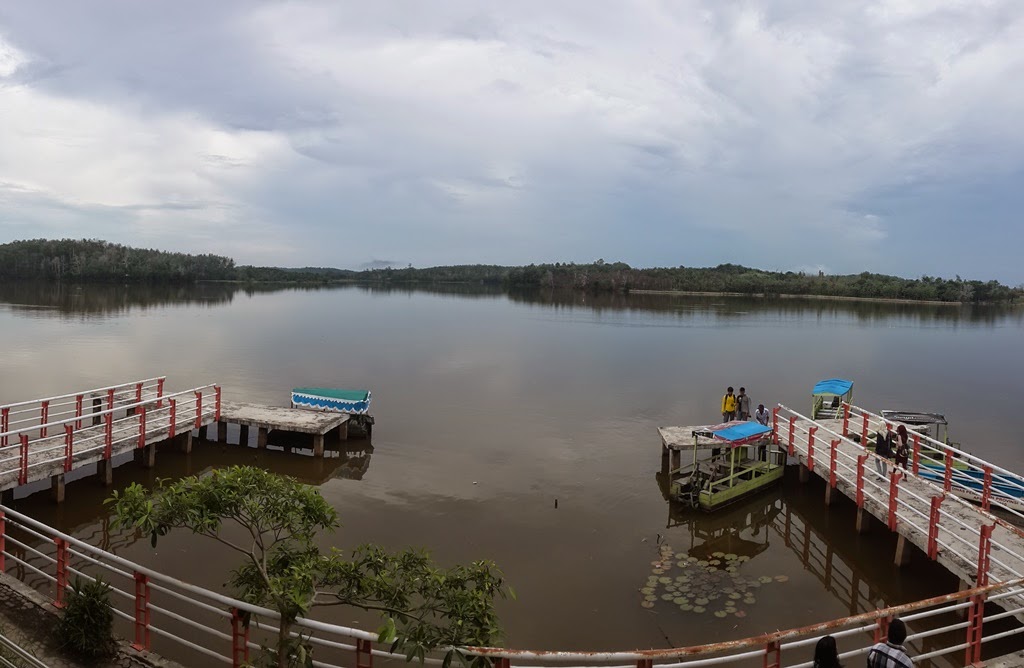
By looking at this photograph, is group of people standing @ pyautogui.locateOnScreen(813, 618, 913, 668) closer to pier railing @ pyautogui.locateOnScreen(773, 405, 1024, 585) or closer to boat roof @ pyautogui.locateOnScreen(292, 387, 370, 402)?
pier railing @ pyautogui.locateOnScreen(773, 405, 1024, 585)

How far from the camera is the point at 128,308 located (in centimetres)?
5903

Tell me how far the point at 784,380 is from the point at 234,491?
30077mm

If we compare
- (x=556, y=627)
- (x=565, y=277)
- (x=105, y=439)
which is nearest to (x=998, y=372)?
(x=556, y=627)

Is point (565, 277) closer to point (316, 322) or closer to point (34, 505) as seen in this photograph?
point (316, 322)

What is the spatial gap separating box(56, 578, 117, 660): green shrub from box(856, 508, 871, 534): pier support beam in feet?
41.8

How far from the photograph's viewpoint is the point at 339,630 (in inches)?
189

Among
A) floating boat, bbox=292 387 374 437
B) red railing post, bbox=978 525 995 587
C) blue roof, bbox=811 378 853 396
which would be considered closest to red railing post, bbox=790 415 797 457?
blue roof, bbox=811 378 853 396

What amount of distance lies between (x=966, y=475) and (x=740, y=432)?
4587 mm

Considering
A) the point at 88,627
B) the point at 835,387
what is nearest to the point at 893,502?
the point at 835,387

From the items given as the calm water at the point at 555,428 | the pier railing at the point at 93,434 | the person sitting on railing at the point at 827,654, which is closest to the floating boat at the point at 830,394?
the calm water at the point at 555,428

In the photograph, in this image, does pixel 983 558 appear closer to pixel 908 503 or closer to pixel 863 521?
pixel 908 503

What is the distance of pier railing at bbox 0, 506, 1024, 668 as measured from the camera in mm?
5047

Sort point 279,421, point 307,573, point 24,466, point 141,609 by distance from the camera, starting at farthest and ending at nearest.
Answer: point 279,421
point 24,466
point 141,609
point 307,573

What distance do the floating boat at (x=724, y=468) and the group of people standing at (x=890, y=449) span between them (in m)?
2.33
